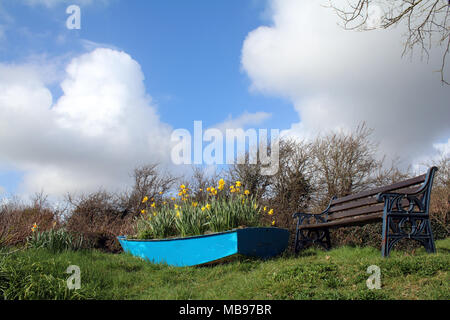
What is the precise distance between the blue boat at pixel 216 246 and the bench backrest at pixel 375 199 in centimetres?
155

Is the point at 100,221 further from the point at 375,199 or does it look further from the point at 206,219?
the point at 375,199

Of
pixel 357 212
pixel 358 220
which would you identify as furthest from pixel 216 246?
pixel 357 212

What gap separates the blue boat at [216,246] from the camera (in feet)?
17.8

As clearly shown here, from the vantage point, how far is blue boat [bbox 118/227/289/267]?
543 cm

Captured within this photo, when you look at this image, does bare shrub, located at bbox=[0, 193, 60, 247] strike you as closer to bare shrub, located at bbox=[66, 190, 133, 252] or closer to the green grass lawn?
bare shrub, located at bbox=[66, 190, 133, 252]

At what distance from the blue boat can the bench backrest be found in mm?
1547

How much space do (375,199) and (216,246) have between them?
277cm

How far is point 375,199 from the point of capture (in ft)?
18.3

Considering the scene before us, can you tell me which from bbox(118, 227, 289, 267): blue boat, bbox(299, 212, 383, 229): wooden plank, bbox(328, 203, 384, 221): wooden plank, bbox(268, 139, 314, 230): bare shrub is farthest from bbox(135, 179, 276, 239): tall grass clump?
bbox(268, 139, 314, 230): bare shrub

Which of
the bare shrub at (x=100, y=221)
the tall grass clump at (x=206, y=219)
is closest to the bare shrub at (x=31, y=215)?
the bare shrub at (x=100, y=221)

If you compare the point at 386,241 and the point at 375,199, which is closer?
the point at 386,241

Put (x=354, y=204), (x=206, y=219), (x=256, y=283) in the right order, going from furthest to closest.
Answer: (x=354, y=204) < (x=206, y=219) < (x=256, y=283)
